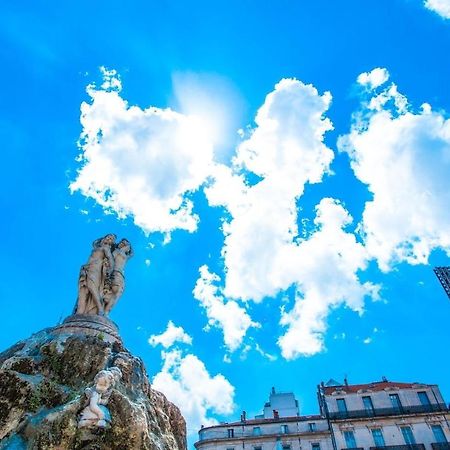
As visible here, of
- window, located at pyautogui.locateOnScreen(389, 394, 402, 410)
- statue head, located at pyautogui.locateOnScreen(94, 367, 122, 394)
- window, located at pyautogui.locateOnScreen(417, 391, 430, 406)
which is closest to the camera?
statue head, located at pyautogui.locateOnScreen(94, 367, 122, 394)

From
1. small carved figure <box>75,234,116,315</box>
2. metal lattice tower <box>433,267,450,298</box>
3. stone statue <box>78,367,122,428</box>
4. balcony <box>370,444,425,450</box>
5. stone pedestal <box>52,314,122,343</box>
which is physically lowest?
stone statue <box>78,367,122,428</box>

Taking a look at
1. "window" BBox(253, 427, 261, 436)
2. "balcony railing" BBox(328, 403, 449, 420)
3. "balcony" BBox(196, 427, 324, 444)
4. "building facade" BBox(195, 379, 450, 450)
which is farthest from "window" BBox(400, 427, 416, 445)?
"window" BBox(253, 427, 261, 436)

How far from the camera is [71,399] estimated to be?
973 cm

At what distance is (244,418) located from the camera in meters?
41.7

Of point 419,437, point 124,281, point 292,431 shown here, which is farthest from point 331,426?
point 124,281

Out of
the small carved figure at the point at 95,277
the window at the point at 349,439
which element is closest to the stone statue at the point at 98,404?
the small carved figure at the point at 95,277

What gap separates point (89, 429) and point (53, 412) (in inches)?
32.6

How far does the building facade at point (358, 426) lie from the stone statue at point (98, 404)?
33.3 metres

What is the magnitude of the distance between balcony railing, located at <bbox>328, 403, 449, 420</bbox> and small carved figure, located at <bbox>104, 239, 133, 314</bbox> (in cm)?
3000

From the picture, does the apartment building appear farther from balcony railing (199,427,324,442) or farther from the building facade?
balcony railing (199,427,324,442)

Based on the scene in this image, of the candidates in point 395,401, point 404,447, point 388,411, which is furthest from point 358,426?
point 395,401

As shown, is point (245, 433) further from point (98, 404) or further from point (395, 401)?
point (98, 404)

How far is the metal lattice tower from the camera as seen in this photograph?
54125 mm

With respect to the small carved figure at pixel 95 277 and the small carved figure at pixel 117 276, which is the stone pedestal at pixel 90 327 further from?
the small carved figure at pixel 117 276
